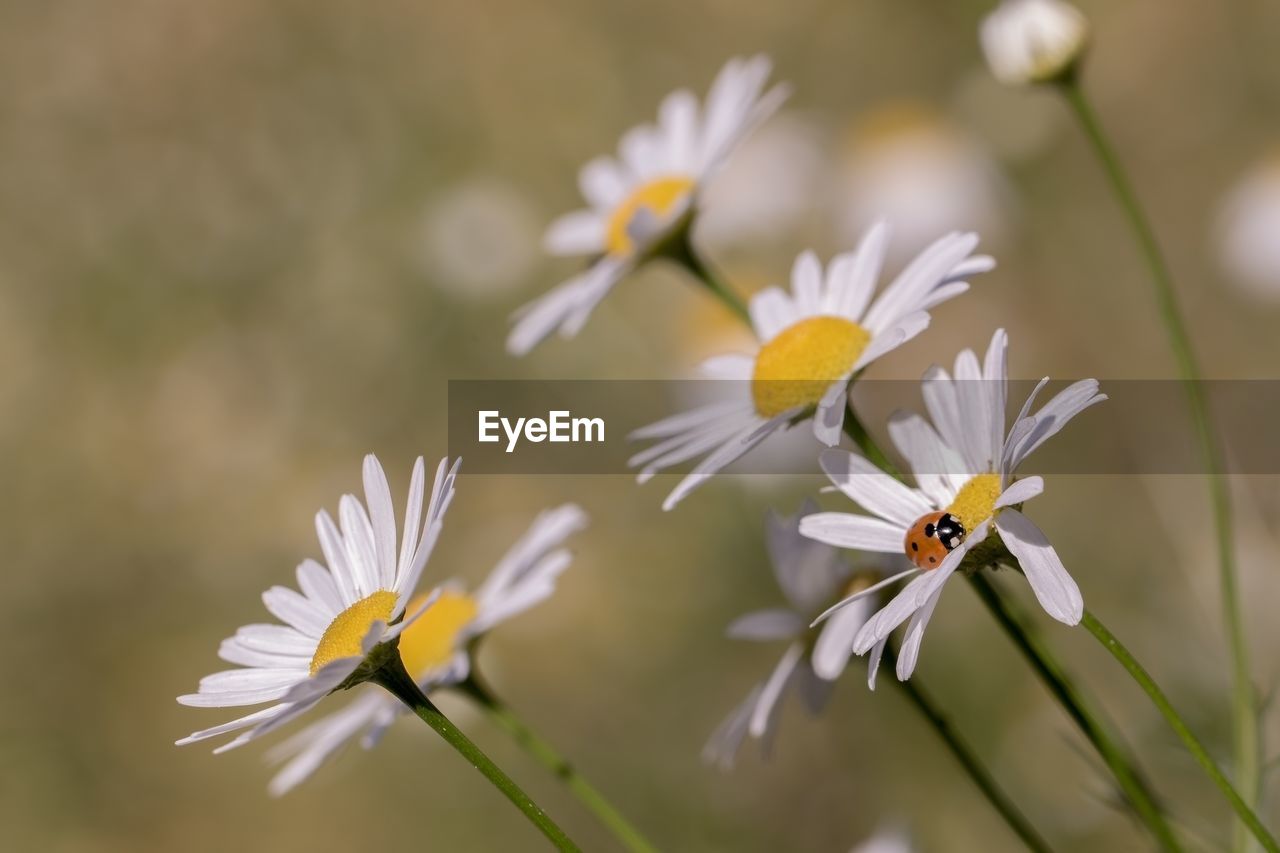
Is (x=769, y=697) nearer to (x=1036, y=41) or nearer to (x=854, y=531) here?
(x=854, y=531)

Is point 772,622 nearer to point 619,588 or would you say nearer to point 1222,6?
point 619,588

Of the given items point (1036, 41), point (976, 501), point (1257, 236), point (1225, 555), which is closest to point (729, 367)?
point (976, 501)

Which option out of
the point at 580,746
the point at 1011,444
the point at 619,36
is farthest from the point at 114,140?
the point at 1011,444

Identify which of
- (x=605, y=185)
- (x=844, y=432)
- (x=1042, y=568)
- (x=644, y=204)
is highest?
(x=605, y=185)

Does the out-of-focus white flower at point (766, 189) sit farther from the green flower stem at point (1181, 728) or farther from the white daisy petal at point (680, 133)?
the green flower stem at point (1181, 728)

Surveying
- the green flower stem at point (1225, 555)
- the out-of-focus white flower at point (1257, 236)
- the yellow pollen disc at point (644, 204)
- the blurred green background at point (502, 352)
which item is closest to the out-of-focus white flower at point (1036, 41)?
the green flower stem at point (1225, 555)

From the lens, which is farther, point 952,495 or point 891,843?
point 891,843
